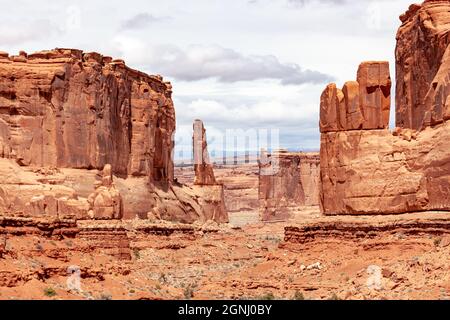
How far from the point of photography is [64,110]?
6831 centimetres

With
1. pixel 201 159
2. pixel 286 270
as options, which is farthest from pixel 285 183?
pixel 286 270

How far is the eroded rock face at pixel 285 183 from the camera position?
Answer: 388 ft

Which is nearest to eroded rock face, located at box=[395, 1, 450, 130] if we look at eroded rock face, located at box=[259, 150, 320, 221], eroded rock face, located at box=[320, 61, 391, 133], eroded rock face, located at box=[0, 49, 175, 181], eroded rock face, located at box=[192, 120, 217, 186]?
eroded rock face, located at box=[320, 61, 391, 133]

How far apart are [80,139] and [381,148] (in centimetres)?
2836

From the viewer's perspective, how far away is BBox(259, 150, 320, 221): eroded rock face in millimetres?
118125

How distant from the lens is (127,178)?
7500 centimetres

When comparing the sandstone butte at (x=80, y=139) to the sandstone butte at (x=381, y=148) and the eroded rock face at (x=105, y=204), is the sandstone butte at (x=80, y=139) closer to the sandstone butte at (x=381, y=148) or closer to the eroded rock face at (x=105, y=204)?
the eroded rock face at (x=105, y=204)

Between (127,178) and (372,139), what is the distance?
31.5 metres

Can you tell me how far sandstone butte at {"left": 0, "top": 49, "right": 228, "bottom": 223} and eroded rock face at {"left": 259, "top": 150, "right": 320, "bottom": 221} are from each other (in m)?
37.3

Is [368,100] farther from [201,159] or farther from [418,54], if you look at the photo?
[201,159]

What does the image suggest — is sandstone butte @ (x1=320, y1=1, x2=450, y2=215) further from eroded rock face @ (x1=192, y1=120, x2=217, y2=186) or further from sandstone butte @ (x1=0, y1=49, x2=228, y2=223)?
eroded rock face @ (x1=192, y1=120, x2=217, y2=186)

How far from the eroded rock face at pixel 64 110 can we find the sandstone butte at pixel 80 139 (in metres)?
0.06
